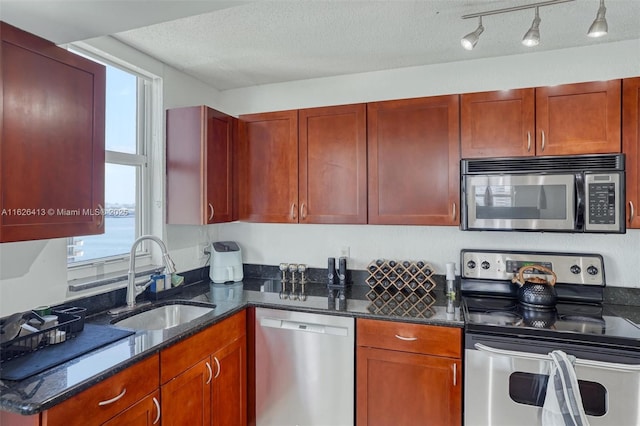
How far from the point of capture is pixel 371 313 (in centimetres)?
200

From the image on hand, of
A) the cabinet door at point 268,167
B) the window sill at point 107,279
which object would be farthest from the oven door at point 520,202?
the window sill at point 107,279

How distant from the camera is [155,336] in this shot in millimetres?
1622

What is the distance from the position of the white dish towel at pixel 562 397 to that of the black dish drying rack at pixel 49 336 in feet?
6.77

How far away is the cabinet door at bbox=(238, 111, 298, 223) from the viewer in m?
2.51

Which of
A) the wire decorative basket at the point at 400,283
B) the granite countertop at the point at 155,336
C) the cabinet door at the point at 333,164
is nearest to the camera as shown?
the granite countertop at the point at 155,336

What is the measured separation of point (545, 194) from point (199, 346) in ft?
6.45

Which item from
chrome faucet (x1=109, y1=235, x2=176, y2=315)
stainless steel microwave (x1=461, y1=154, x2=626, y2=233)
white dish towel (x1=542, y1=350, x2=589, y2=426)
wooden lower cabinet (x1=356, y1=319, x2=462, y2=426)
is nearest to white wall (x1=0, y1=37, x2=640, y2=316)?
chrome faucet (x1=109, y1=235, x2=176, y2=315)

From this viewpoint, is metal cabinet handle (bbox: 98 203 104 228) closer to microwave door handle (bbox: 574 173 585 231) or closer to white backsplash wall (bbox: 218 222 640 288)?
white backsplash wall (bbox: 218 222 640 288)

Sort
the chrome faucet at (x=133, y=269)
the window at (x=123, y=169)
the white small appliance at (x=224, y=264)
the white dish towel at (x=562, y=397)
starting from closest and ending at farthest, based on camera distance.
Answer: the white dish towel at (x=562, y=397)
the chrome faucet at (x=133, y=269)
the window at (x=123, y=169)
the white small appliance at (x=224, y=264)

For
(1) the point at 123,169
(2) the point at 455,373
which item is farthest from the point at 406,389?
(1) the point at 123,169

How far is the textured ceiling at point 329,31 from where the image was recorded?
151cm

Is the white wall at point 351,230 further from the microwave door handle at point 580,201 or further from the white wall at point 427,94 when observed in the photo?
the microwave door handle at point 580,201

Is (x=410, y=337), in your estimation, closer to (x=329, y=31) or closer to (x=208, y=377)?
(x=208, y=377)

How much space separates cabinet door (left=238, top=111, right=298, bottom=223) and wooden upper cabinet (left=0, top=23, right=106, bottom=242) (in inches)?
43.6
